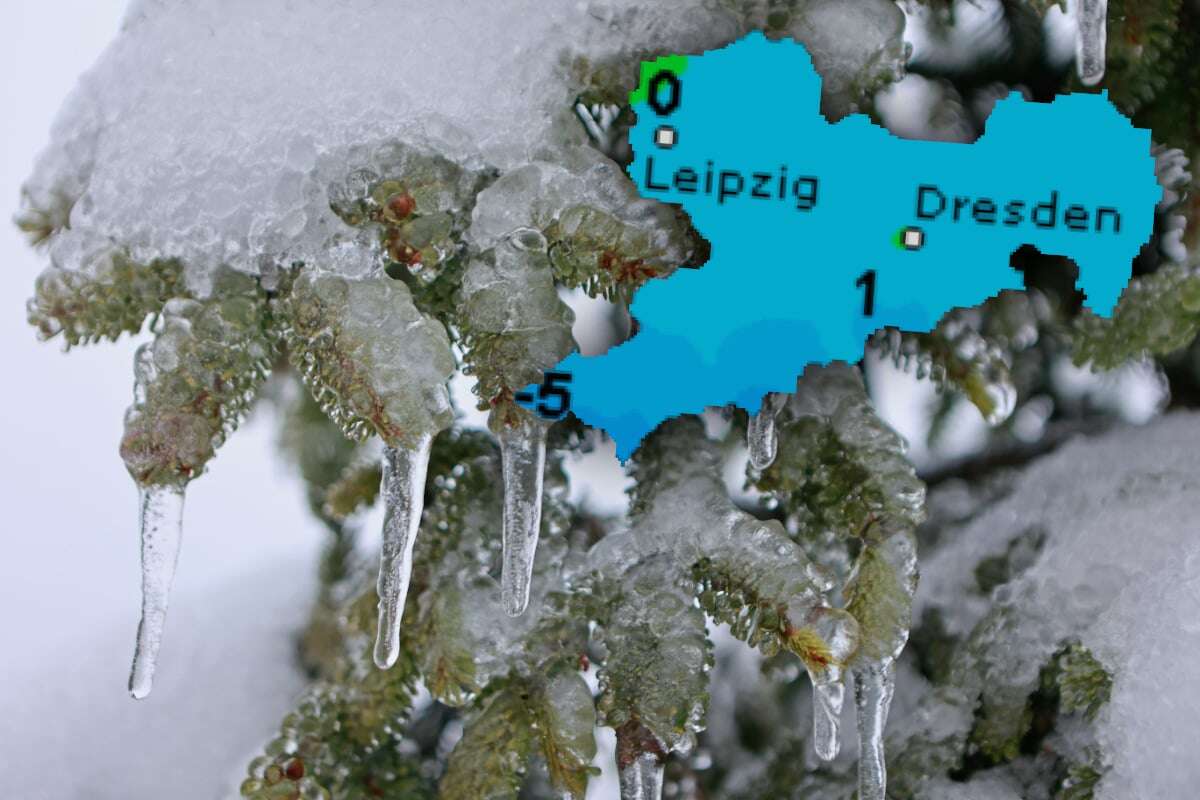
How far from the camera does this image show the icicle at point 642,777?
74 centimetres

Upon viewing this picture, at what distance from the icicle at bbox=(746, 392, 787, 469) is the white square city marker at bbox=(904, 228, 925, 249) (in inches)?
5.2

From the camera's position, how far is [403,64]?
2.29 ft

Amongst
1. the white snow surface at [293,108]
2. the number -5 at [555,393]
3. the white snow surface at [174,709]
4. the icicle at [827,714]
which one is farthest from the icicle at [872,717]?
the white snow surface at [174,709]

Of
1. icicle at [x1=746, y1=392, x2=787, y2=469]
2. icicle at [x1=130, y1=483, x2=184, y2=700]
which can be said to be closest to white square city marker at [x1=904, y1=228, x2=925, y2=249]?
icicle at [x1=746, y1=392, x2=787, y2=469]

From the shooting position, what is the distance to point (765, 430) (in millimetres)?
732

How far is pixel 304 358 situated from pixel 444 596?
0.23 meters

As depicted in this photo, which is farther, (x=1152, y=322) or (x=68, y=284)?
(x=1152, y=322)

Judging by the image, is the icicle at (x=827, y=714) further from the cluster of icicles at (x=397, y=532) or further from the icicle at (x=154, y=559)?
the icicle at (x=154, y=559)

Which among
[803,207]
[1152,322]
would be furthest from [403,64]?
[1152,322]

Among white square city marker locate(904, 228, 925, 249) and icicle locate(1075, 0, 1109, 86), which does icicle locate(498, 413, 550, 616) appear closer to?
white square city marker locate(904, 228, 925, 249)

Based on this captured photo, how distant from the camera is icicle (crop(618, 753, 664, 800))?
742 millimetres

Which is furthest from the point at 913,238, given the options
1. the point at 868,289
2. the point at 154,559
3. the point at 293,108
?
the point at 154,559

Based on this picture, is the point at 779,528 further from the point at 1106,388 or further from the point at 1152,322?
the point at 1106,388

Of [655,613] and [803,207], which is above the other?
[803,207]
